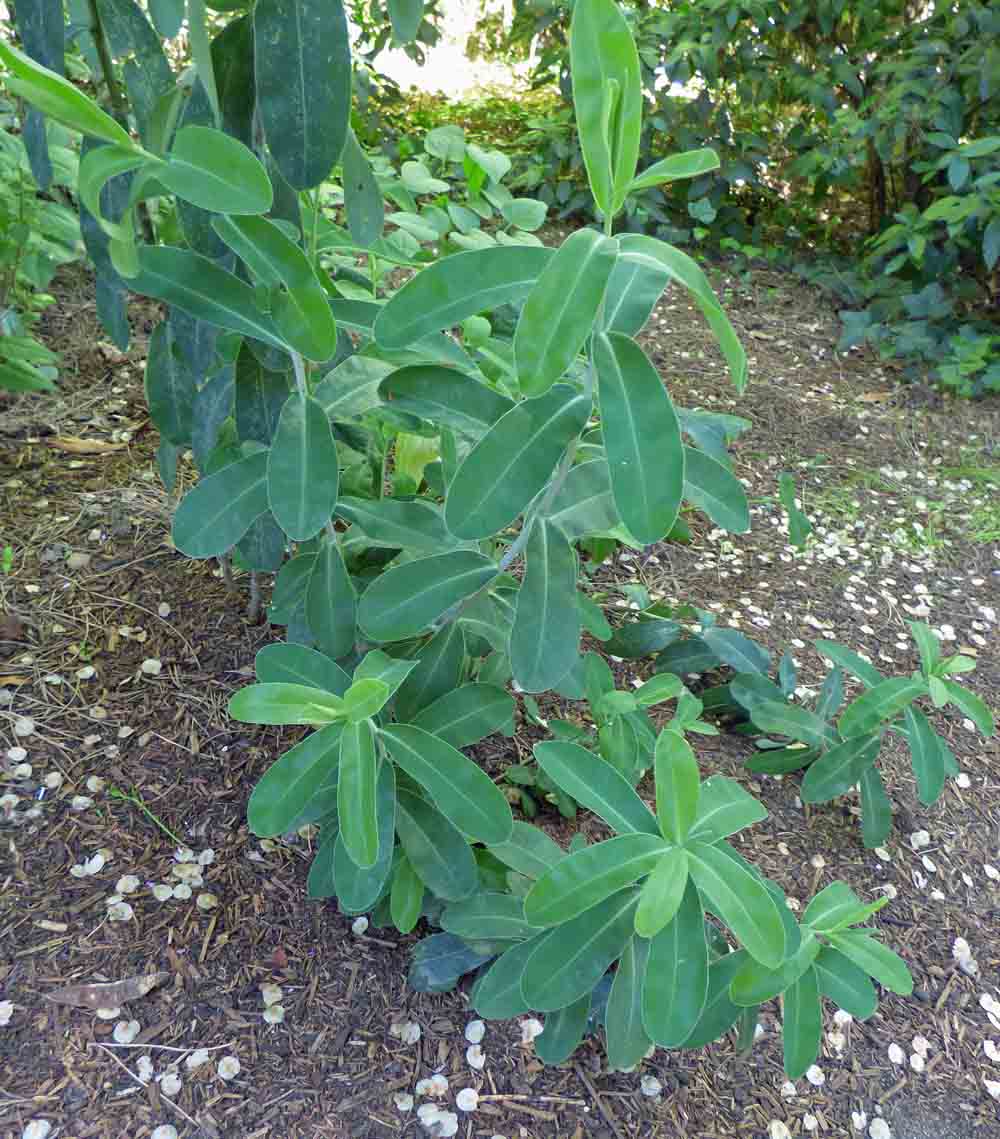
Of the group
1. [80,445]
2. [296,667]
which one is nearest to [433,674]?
[296,667]

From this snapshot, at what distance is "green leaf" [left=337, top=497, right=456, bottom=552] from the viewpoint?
4.08 feet

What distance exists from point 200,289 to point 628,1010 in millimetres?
983

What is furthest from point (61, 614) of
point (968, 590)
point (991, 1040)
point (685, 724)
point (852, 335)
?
point (852, 335)

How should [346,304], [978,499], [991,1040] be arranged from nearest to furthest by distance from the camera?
[346,304]
[991,1040]
[978,499]

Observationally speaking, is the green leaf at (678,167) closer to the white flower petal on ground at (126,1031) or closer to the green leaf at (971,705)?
the green leaf at (971,705)

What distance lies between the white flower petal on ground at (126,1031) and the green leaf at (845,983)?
0.88m

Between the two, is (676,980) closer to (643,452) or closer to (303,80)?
(643,452)

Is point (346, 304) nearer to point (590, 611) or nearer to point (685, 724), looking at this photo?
point (590, 611)

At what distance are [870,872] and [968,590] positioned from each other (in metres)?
1.05

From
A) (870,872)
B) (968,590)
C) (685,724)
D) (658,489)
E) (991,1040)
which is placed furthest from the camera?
(968,590)

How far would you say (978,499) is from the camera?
9.33ft

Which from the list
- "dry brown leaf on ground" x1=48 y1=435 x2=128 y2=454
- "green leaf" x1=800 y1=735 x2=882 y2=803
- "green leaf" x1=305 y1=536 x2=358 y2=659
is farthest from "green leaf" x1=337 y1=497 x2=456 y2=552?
"dry brown leaf on ground" x1=48 y1=435 x2=128 y2=454

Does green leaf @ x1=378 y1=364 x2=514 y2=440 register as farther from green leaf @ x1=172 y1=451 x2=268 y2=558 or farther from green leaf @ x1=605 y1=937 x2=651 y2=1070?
green leaf @ x1=605 y1=937 x2=651 y2=1070

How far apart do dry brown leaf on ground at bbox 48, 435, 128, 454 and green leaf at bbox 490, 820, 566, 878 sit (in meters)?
1.42
